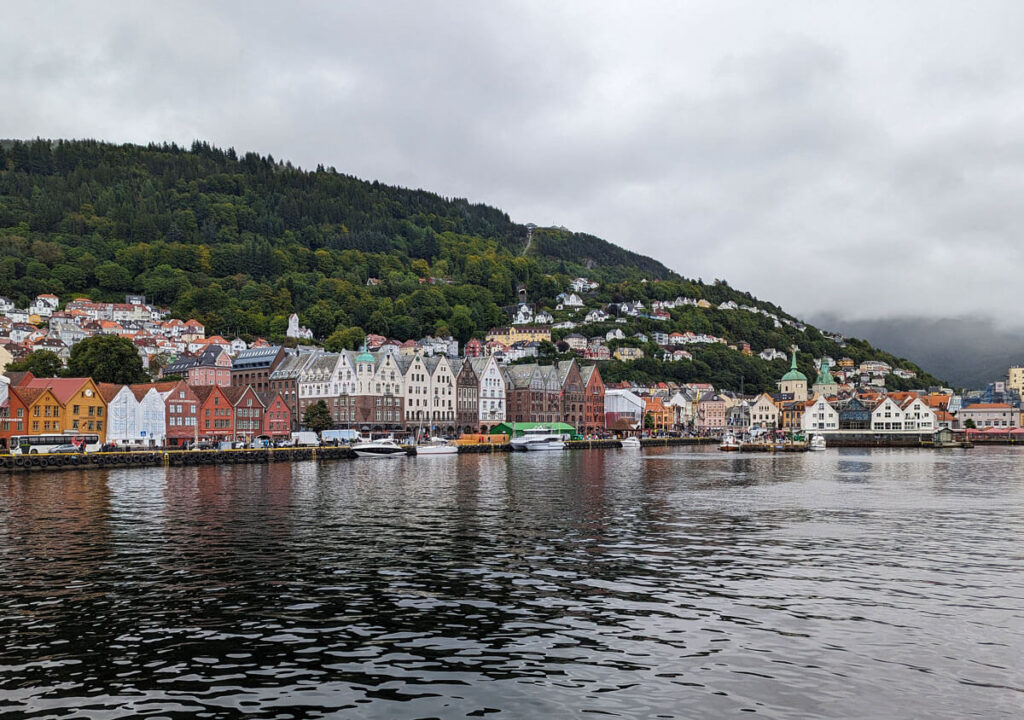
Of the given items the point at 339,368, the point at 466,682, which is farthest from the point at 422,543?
the point at 339,368

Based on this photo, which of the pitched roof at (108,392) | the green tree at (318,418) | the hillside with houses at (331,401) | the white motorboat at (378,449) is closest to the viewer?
the hillside with houses at (331,401)

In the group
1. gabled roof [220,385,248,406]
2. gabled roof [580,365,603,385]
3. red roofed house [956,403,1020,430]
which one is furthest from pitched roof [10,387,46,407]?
red roofed house [956,403,1020,430]

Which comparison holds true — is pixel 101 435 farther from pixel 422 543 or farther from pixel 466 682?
pixel 466 682

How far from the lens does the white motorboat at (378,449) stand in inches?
3822

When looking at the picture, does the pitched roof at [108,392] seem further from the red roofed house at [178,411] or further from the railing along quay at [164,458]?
the railing along quay at [164,458]

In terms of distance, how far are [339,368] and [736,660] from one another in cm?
11633

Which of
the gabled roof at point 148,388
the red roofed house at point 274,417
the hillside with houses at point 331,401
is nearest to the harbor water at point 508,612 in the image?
the hillside with houses at point 331,401

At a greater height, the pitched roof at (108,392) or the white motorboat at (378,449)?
the pitched roof at (108,392)

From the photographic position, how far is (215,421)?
104 meters

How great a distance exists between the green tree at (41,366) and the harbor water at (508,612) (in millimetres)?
81642

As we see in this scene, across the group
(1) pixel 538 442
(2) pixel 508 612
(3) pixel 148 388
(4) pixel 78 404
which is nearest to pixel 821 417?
(1) pixel 538 442

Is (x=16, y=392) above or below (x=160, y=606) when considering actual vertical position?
above

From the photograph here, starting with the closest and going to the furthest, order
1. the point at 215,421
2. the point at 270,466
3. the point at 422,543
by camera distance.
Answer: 1. the point at 422,543
2. the point at 270,466
3. the point at 215,421

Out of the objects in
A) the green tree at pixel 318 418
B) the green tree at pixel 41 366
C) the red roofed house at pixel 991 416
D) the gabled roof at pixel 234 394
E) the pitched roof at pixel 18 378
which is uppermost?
the green tree at pixel 41 366
